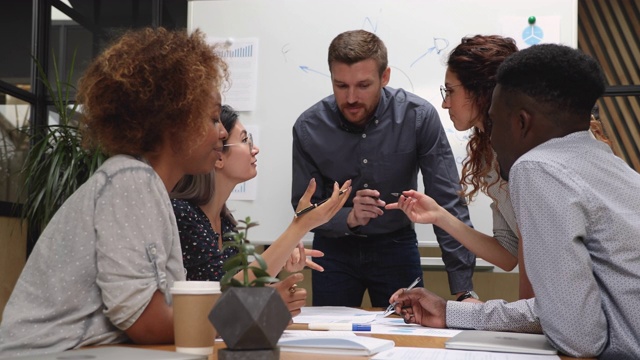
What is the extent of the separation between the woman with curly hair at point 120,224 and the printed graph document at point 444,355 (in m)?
0.36

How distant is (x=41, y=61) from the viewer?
14.2 ft

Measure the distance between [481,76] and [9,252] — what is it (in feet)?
9.21

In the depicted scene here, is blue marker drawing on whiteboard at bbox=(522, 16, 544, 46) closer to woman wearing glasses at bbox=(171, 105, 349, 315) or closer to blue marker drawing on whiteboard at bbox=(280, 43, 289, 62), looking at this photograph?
blue marker drawing on whiteboard at bbox=(280, 43, 289, 62)

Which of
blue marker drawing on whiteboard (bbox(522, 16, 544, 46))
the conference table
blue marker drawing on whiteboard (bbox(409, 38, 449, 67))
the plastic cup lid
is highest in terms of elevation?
blue marker drawing on whiteboard (bbox(522, 16, 544, 46))

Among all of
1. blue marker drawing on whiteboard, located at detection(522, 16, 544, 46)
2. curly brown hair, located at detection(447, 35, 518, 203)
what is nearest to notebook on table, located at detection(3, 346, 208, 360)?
curly brown hair, located at detection(447, 35, 518, 203)

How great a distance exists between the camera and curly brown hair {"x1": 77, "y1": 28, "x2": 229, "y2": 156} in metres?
1.28

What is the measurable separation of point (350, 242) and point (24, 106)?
241 centimetres

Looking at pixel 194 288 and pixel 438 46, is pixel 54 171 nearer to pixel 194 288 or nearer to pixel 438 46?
pixel 438 46

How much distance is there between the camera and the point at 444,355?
3.93 ft

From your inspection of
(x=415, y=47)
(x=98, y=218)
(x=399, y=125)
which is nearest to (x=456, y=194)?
(x=399, y=125)

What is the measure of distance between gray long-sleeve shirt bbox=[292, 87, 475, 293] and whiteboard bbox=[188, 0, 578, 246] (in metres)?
0.38

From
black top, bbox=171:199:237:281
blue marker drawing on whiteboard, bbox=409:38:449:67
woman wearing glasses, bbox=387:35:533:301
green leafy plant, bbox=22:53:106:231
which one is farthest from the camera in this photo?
green leafy plant, bbox=22:53:106:231

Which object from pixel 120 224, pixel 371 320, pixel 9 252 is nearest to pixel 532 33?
pixel 371 320

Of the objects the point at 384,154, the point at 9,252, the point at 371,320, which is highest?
the point at 384,154
